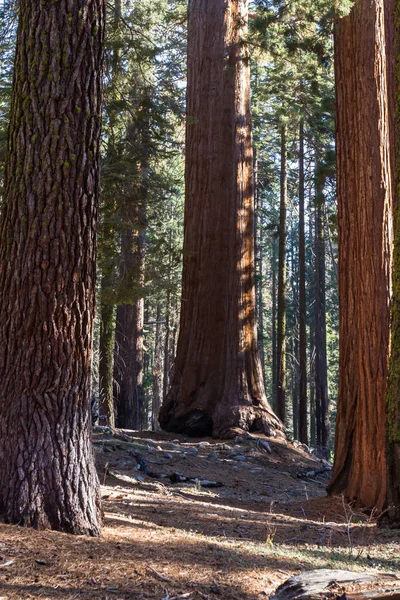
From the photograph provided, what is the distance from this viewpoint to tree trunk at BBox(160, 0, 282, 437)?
37.8ft

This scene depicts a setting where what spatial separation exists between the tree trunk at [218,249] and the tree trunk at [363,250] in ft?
12.4

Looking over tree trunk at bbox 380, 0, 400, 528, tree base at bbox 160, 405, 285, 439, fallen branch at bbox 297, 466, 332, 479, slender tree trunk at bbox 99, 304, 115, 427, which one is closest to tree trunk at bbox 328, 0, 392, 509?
tree trunk at bbox 380, 0, 400, 528

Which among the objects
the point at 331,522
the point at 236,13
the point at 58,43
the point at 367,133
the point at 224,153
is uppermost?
the point at 236,13

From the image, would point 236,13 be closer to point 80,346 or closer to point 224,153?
point 224,153

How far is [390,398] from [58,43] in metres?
3.98

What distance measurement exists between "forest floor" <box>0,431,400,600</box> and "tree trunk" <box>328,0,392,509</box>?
2.01 feet

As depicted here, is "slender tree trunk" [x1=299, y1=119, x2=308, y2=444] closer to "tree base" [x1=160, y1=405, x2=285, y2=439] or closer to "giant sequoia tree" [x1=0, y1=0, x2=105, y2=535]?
"tree base" [x1=160, y1=405, x2=285, y2=439]

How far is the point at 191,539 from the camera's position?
4789mm

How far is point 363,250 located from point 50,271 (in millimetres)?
4225

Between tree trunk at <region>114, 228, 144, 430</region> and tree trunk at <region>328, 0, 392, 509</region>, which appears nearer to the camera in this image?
tree trunk at <region>328, 0, 392, 509</region>

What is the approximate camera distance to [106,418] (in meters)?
12.7

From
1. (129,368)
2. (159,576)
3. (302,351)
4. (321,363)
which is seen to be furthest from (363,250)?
(321,363)

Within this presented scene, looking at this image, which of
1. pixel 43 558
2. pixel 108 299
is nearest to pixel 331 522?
pixel 43 558

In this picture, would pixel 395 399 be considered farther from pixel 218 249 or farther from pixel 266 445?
pixel 218 249
